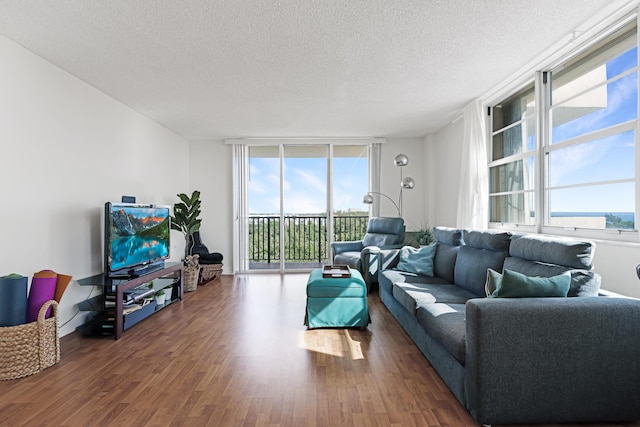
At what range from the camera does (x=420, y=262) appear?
427 cm

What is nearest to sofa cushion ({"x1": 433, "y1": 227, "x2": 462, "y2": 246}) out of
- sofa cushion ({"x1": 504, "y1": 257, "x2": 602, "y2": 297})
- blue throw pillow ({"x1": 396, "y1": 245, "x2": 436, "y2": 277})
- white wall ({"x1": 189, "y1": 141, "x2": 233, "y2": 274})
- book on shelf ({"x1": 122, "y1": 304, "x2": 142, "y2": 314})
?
blue throw pillow ({"x1": 396, "y1": 245, "x2": 436, "y2": 277})

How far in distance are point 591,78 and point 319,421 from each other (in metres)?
3.27

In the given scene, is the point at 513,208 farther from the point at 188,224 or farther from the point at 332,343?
the point at 188,224

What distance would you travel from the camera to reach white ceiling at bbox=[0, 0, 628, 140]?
8.28 feet

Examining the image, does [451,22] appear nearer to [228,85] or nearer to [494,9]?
[494,9]

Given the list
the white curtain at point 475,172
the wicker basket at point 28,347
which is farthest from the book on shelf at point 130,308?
the white curtain at point 475,172

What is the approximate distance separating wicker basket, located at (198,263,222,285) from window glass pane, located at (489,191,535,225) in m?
4.25

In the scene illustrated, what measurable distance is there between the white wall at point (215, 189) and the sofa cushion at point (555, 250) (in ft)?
16.8

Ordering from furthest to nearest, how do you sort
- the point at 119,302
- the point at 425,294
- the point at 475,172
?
1. the point at 475,172
2. the point at 119,302
3. the point at 425,294

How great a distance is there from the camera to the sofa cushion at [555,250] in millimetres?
2225

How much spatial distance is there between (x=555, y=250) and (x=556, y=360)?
2.55ft

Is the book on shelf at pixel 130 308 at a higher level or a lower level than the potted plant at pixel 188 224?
lower

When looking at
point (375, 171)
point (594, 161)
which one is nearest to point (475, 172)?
point (594, 161)

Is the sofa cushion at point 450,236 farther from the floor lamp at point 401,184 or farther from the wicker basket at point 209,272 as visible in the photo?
the wicker basket at point 209,272
